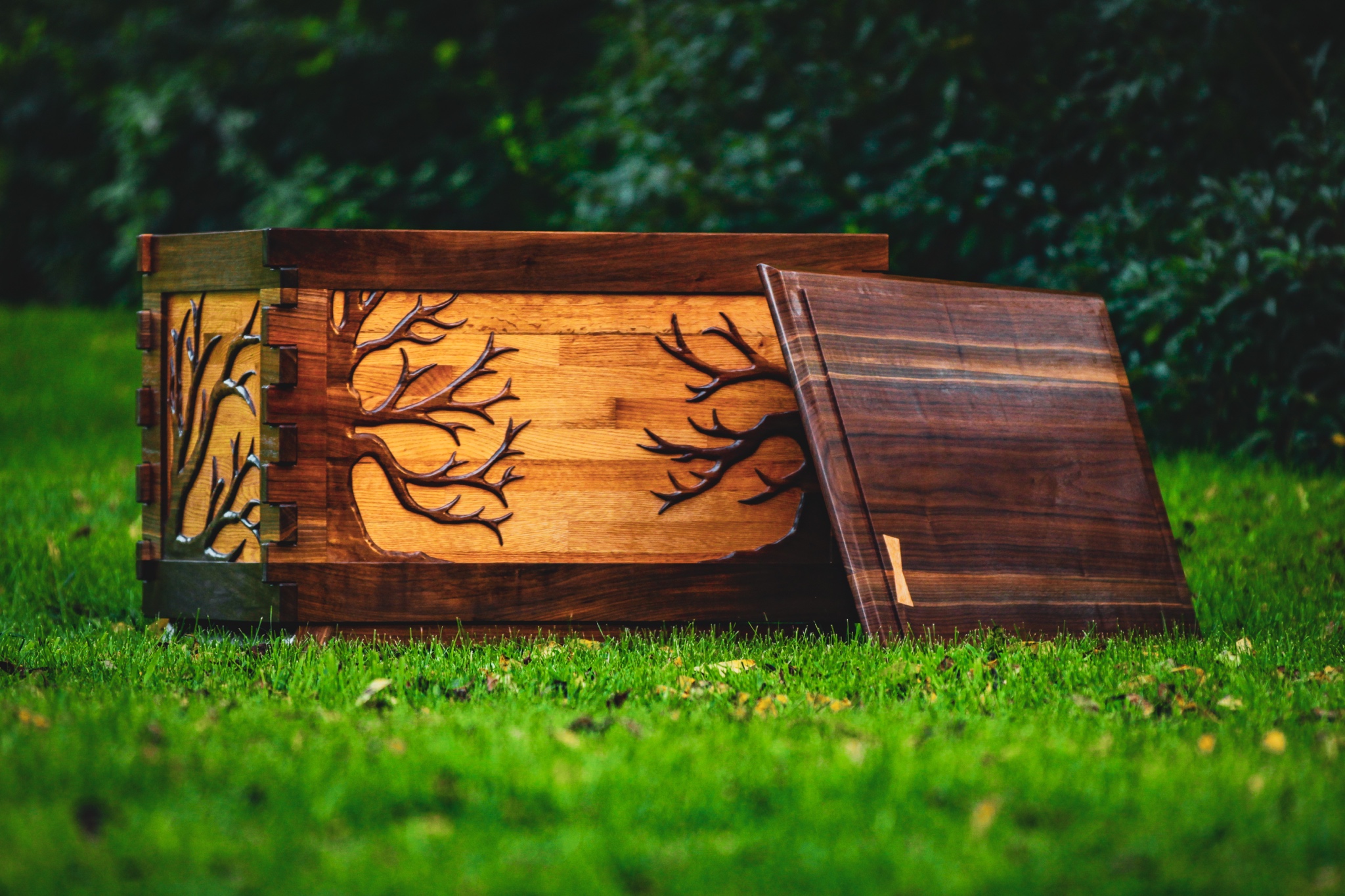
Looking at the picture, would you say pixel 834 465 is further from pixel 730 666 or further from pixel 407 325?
pixel 407 325

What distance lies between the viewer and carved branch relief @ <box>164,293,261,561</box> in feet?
12.6

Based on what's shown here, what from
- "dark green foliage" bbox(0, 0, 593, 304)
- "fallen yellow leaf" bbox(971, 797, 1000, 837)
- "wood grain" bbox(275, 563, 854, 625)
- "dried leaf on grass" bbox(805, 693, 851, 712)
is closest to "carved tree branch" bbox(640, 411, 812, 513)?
"wood grain" bbox(275, 563, 854, 625)

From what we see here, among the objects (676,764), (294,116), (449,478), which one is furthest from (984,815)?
(294,116)

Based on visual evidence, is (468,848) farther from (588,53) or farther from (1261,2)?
(588,53)

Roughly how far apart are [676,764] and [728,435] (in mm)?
1683

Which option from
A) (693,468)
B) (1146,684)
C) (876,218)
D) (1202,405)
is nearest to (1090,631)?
(1146,684)

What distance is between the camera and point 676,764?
2.39 m

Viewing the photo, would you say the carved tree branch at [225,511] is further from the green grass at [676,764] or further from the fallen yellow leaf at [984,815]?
the fallen yellow leaf at [984,815]

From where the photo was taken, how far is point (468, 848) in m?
1.97

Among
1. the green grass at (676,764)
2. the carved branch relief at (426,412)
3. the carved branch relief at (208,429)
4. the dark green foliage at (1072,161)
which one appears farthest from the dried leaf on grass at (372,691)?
the dark green foliage at (1072,161)

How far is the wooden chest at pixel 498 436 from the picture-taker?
12.3ft

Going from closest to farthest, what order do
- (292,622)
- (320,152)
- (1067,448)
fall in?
(292,622), (1067,448), (320,152)

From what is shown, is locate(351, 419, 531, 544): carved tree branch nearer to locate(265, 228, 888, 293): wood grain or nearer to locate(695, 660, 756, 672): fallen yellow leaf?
locate(265, 228, 888, 293): wood grain

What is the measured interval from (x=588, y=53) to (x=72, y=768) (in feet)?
40.7
